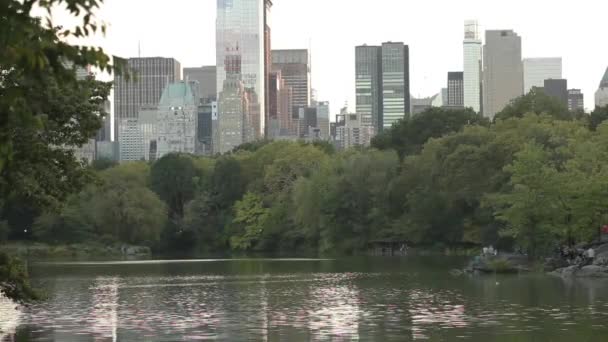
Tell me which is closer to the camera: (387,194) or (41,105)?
(41,105)

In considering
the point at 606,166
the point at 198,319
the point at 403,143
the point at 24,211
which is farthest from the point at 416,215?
the point at 198,319

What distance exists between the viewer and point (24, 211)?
107 m

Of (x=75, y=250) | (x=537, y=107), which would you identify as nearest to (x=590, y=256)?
(x=537, y=107)

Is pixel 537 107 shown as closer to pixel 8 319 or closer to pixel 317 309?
pixel 317 309

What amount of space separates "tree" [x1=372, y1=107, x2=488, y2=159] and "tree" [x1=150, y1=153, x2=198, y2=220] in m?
25.2

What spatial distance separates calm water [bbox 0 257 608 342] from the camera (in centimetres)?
2666

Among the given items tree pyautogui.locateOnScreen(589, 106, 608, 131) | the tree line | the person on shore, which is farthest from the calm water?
tree pyautogui.locateOnScreen(589, 106, 608, 131)

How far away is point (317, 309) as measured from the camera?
112 ft

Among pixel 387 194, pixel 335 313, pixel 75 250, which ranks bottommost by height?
pixel 75 250

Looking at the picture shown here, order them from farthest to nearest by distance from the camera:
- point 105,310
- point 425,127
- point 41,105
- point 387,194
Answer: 1. point 425,127
2. point 387,194
3. point 105,310
4. point 41,105

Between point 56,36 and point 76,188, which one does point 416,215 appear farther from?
point 56,36

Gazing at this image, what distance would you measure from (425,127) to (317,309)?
75570 millimetres

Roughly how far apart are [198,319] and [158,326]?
205 centimetres

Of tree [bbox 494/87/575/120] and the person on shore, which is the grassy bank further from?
the person on shore
